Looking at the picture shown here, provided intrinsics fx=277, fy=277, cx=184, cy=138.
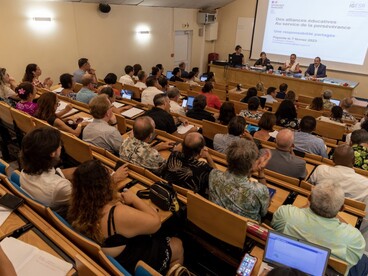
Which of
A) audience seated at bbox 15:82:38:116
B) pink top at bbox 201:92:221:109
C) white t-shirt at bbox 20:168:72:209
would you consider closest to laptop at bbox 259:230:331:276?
white t-shirt at bbox 20:168:72:209

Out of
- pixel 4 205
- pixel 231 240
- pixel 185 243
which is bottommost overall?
pixel 185 243

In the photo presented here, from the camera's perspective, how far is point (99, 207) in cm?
170

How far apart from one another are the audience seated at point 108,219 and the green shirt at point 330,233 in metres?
0.93

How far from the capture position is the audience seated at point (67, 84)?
4.84 m

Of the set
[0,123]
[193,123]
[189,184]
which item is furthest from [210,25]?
[189,184]

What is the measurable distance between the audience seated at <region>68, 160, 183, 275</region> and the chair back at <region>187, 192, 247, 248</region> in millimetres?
322

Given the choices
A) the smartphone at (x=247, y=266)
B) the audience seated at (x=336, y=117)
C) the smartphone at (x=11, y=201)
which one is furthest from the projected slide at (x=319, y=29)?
the smartphone at (x=11, y=201)

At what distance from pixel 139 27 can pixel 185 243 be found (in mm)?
7885

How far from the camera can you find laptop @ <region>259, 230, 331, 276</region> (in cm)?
154

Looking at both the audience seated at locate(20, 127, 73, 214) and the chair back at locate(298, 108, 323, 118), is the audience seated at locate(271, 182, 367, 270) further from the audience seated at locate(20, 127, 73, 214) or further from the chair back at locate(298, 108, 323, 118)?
the chair back at locate(298, 108, 323, 118)

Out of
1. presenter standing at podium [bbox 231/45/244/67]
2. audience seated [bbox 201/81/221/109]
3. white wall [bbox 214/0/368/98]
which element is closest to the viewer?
audience seated [bbox 201/81/221/109]

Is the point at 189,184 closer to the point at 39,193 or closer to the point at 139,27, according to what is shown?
the point at 39,193

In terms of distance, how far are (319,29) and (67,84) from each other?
806 cm

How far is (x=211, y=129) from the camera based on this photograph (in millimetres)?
3859
